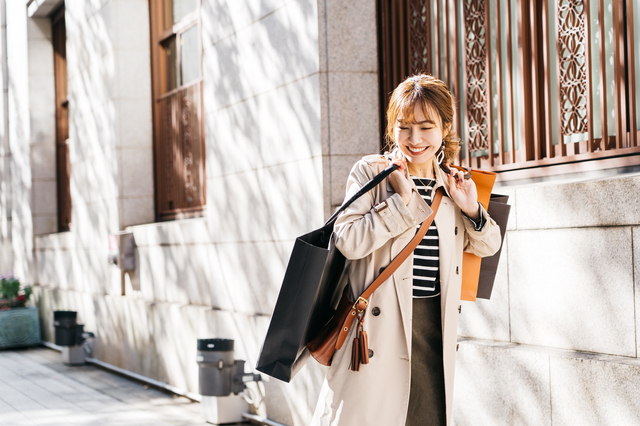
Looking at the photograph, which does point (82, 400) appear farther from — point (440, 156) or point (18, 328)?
point (440, 156)

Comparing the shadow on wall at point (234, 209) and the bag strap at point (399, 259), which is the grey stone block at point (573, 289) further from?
the shadow on wall at point (234, 209)

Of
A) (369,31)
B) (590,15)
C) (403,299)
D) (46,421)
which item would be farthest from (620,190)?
(46,421)

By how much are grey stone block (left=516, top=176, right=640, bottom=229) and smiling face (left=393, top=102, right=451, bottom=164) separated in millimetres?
1403

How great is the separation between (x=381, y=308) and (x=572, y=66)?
2.40 metres

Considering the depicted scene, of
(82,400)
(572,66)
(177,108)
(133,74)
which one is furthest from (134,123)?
(572,66)

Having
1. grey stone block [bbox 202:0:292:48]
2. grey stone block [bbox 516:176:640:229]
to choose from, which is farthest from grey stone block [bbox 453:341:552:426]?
grey stone block [bbox 202:0:292:48]

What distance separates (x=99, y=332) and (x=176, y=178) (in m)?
2.81

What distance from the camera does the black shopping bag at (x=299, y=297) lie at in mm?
3236

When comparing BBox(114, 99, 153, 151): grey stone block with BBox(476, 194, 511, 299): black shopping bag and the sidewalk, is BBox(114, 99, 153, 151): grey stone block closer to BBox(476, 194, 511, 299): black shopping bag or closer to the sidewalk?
the sidewalk

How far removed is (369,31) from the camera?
254 inches

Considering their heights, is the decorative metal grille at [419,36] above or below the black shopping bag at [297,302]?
above

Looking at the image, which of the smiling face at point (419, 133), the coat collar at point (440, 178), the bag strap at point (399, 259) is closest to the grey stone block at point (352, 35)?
the coat collar at point (440, 178)

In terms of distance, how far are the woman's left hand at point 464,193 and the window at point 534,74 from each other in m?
1.45

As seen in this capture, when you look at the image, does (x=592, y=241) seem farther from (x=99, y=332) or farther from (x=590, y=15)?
(x=99, y=332)
